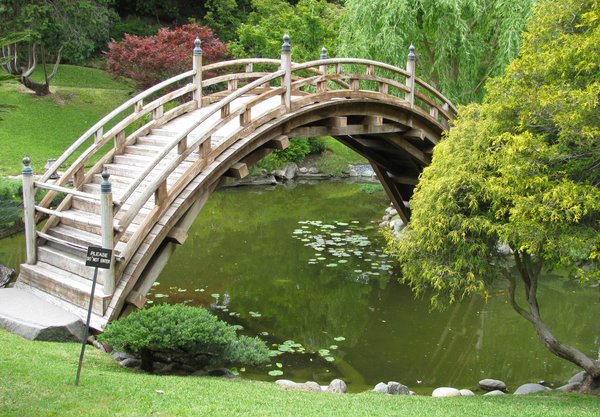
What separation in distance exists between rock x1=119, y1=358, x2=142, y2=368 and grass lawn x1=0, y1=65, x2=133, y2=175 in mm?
→ 14194

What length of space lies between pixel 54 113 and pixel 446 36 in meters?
17.0

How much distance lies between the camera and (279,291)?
520 inches

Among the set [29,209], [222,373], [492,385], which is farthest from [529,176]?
[29,209]

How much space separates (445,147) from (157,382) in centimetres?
452

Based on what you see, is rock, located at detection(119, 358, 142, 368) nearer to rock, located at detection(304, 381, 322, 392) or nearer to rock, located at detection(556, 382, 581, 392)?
rock, located at detection(304, 381, 322, 392)

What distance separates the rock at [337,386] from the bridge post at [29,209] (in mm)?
4983

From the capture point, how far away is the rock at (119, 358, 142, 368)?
26.7ft

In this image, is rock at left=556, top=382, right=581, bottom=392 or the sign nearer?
the sign

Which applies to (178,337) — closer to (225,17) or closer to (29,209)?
(29,209)

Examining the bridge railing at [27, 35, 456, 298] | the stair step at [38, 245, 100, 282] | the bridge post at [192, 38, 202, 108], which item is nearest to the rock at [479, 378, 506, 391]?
the bridge railing at [27, 35, 456, 298]

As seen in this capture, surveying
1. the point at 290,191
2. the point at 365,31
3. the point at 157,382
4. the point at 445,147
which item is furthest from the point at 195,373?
the point at 290,191

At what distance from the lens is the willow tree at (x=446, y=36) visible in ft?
54.5

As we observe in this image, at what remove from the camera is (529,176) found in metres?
6.78

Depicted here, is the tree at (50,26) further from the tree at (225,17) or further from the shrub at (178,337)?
the shrub at (178,337)
